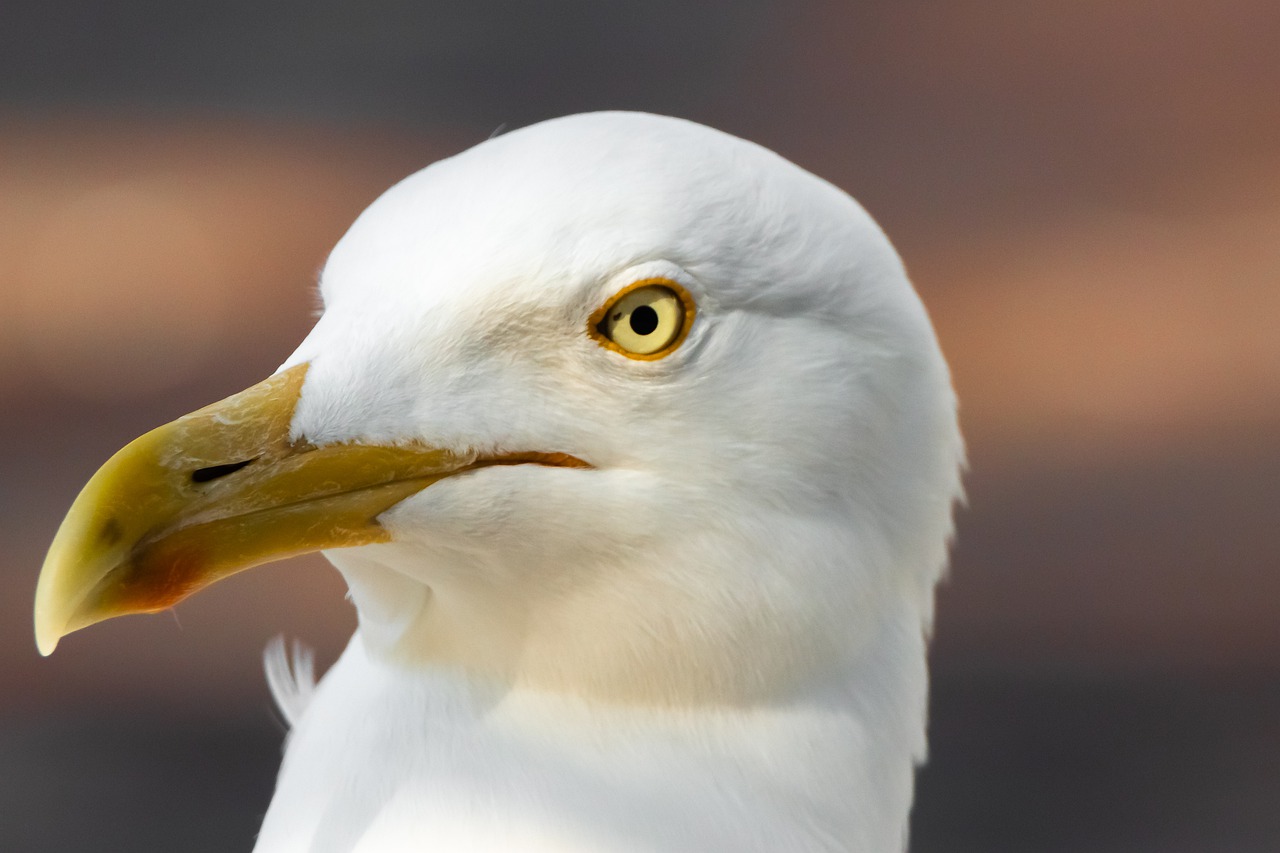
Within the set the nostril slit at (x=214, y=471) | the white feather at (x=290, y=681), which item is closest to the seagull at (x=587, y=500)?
the nostril slit at (x=214, y=471)

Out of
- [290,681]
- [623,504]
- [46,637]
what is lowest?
[290,681]

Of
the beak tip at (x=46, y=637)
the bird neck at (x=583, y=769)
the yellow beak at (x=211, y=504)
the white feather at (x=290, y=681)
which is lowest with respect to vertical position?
the white feather at (x=290, y=681)

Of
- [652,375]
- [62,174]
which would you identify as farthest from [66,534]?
[62,174]

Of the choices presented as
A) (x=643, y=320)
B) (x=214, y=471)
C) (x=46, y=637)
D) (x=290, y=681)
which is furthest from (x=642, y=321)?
(x=290, y=681)

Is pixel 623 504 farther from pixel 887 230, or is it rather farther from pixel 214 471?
pixel 887 230

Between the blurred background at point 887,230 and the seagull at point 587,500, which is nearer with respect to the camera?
the seagull at point 587,500

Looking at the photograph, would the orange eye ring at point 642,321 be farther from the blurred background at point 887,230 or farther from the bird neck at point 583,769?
the blurred background at point 887,230

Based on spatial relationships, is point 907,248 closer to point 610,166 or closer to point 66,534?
point 610,166
